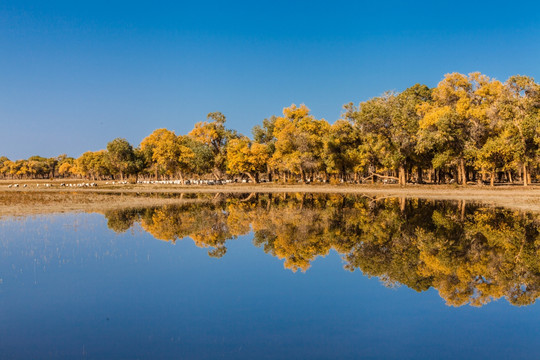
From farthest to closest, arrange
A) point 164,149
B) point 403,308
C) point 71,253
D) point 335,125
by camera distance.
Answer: point 164,149
point 335,125
point 71,253
point 403,308

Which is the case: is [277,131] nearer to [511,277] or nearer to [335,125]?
[335,125]

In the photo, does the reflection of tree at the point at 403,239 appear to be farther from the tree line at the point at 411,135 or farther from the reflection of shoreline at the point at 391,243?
the tree line at the point at 411,135

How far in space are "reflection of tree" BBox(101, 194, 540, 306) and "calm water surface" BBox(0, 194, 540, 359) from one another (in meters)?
0.10

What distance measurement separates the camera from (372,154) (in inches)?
2985

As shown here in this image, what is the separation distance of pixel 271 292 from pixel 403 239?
422 inches

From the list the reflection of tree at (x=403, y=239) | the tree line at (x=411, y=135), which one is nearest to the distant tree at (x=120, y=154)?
the tree line at (x=411, y=135)

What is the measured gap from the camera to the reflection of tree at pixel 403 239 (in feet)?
47.0

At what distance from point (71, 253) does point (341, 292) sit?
39.3 feet

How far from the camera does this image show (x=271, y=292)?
43.7ft

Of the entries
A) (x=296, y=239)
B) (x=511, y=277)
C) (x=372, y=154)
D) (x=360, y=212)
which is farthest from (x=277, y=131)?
(x=511, y=277)

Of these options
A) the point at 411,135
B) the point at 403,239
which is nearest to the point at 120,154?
the point at 411,135

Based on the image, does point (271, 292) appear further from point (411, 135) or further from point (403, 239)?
point (411, 135)

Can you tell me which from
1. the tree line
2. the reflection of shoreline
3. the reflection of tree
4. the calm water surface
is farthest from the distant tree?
the calm water surface

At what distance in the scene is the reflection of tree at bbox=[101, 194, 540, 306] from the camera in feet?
47.0
